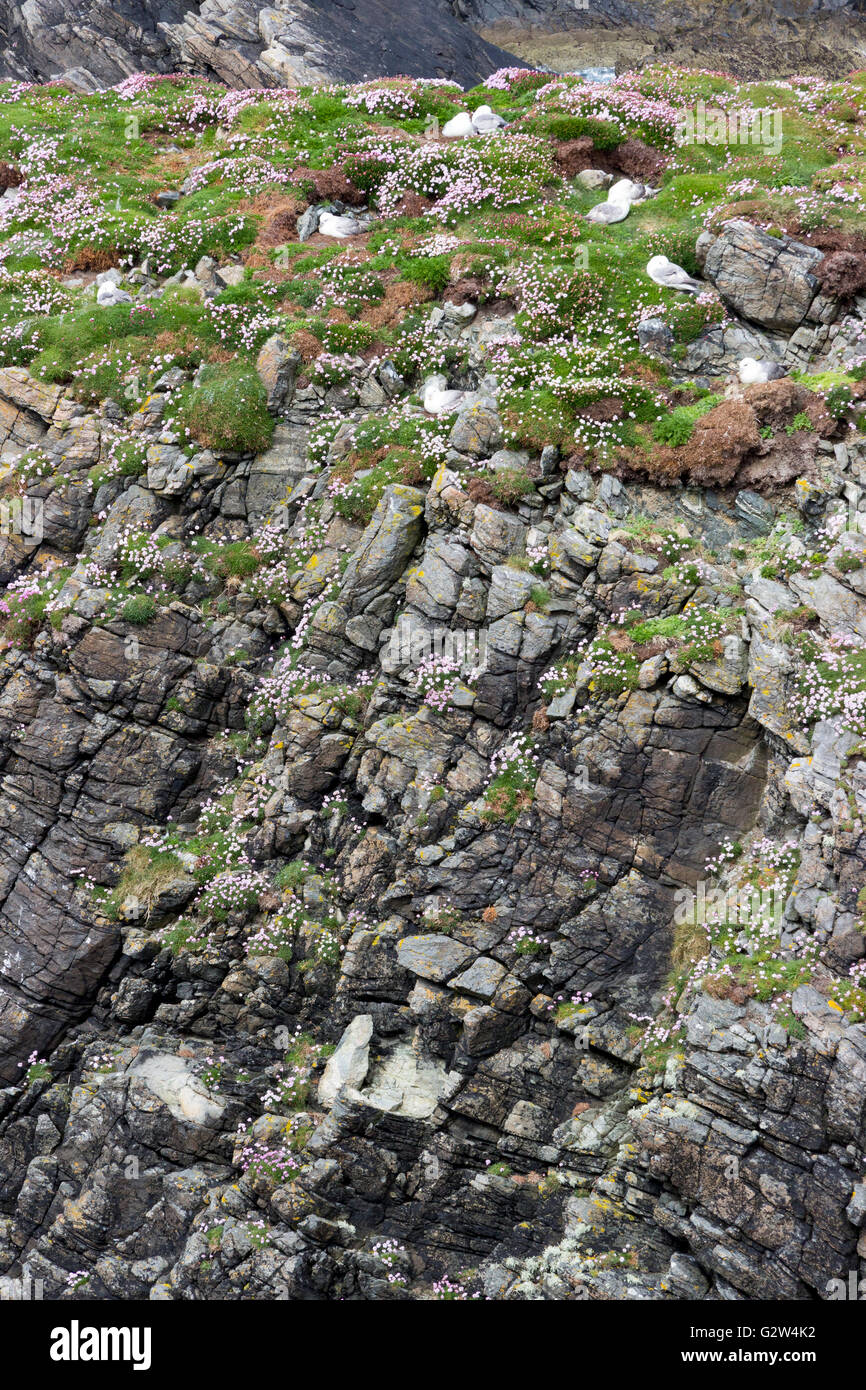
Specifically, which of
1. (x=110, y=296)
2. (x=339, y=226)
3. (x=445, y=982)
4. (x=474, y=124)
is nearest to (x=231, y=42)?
(x=474, y=124)

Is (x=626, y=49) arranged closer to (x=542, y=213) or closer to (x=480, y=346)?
(x=542, y=213)

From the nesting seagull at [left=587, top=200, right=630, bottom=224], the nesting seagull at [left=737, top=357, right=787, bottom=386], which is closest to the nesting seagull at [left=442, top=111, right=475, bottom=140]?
the nesting seagull at [left=587, top=200, right=630, bottom=224]

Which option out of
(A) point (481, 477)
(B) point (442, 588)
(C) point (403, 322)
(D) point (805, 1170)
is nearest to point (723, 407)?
(A) point (481, 477)

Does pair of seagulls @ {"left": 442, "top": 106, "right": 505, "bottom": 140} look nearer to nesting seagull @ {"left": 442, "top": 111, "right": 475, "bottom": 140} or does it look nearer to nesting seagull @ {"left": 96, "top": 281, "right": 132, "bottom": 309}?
nesting seagull @ {"left": 442, "top": 111, "right": 475, "bottom": 140}

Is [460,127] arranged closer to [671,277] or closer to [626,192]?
[626,192]

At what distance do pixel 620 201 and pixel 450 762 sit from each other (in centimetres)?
1642

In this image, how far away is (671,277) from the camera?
22203 mm

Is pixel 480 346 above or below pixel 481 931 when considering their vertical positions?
above

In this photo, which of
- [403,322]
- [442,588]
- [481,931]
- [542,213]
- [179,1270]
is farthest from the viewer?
[542,213]

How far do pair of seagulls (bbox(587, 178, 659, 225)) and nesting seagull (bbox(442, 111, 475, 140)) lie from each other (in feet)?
18.0

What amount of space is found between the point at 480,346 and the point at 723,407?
220 inches

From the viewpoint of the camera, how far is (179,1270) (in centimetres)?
1488

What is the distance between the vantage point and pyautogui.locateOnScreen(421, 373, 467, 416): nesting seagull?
69.2 ft

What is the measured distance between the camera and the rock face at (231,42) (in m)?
39.2
